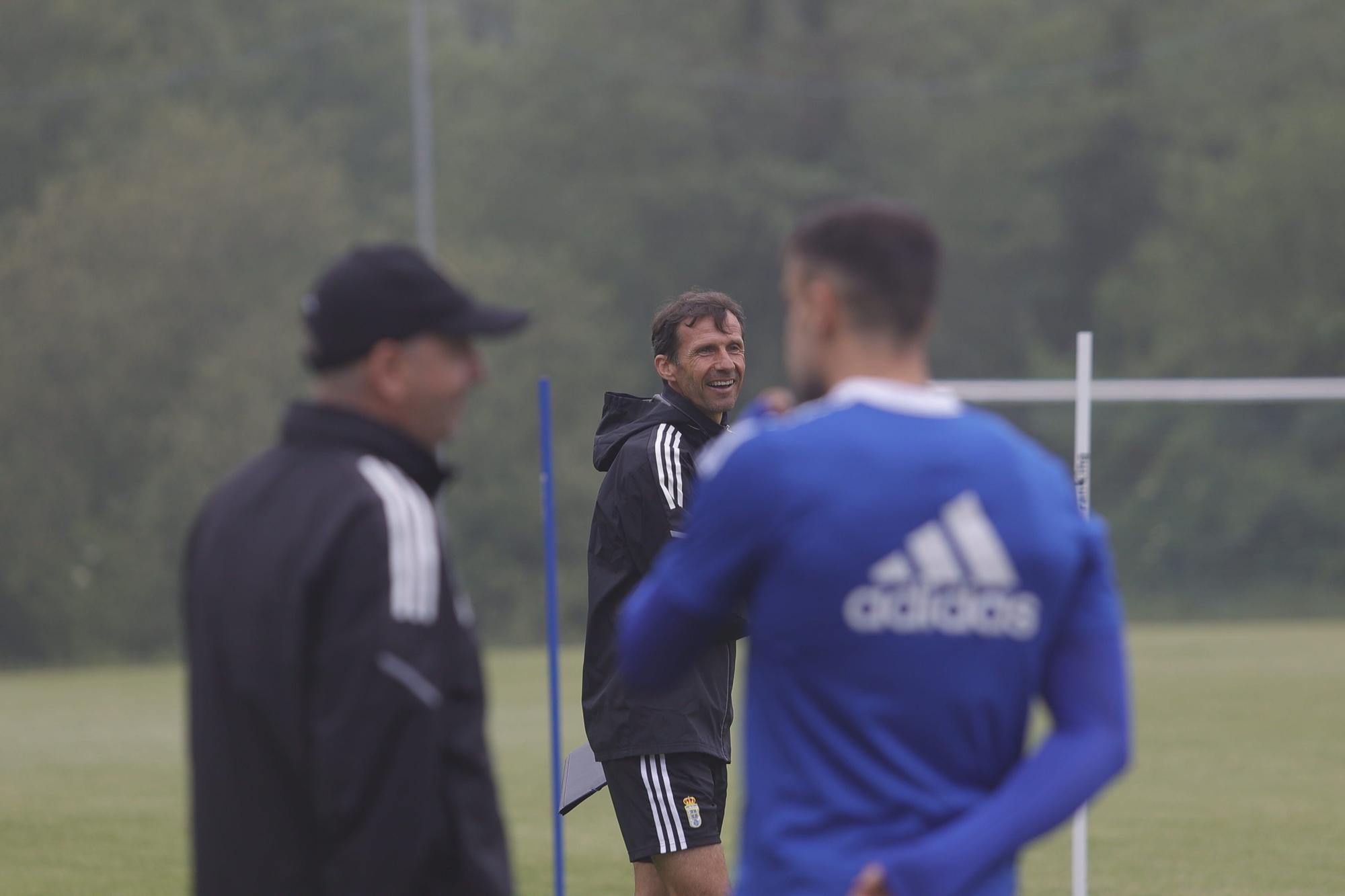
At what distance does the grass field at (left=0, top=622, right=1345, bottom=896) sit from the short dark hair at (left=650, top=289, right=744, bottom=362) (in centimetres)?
395

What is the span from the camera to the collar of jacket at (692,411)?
217 inches

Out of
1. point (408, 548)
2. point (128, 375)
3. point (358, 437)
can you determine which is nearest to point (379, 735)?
point (408, 548)

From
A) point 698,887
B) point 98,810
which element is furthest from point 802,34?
point 698,887

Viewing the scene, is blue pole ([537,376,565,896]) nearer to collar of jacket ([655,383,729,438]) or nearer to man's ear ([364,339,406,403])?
collar of jacket ([655,383,729,438])

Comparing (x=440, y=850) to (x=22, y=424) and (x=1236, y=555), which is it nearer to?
(x=1236, y=555)

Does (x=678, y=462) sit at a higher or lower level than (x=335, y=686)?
higher

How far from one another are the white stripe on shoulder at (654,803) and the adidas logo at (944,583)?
287cm

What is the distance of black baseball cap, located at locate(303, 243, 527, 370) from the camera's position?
9.11 ft

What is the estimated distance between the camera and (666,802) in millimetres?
5297

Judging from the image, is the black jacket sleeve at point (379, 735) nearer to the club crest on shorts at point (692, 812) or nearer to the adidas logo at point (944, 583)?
the adidas logo at point (944, 583)

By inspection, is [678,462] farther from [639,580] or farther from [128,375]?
[128,375]

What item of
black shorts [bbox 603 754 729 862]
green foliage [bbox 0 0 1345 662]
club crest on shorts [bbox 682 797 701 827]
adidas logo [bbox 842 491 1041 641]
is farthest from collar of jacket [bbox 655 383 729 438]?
green foliage [bbox 0 0 1345 662]

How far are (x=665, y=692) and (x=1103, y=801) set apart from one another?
742 cm

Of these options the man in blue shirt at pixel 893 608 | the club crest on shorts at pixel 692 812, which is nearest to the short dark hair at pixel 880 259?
the man in blue shirt at pixel 893 608
